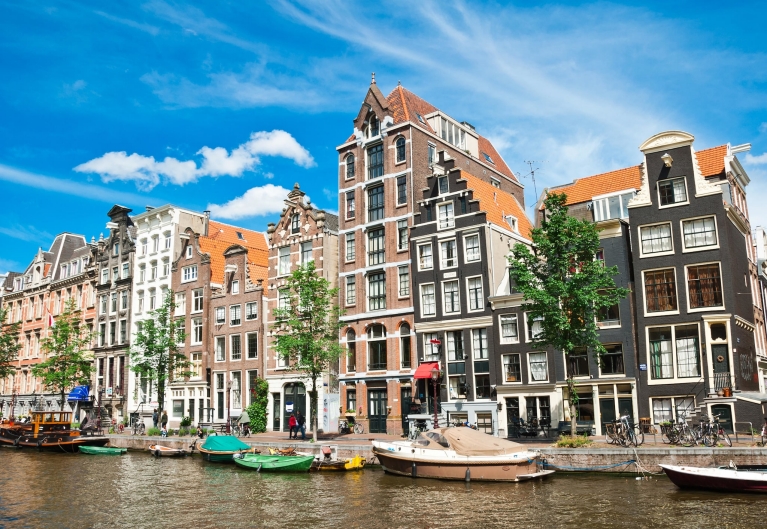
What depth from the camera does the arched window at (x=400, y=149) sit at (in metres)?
52.1

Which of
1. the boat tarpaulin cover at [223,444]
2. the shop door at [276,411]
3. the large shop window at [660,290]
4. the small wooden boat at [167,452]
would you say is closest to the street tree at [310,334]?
the boat tarpaulin cover at [223,444]

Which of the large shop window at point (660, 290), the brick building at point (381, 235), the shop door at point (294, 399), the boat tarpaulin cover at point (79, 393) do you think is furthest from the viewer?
the boat tarpaulin cover at point (79, 393)

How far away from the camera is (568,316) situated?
3547 cm

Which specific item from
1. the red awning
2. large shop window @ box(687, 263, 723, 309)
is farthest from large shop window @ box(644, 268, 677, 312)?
the red awning

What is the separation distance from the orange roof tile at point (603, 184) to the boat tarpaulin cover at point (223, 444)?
→ 26893 millimetres

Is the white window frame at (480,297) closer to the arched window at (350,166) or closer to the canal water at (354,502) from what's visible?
the canal water at (354,502)

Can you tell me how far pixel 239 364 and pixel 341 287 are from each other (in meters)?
12.3

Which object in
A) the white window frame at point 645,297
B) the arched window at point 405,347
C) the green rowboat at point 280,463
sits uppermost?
the white window frame at point 645,297

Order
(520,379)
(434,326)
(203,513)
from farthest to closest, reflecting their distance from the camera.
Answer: (434,326) → (520,379) → (203,513)

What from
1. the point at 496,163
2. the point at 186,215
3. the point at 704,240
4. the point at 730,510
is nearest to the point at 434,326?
the point at 704,240

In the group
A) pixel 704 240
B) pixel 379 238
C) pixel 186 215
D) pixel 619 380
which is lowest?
pixel 619 380

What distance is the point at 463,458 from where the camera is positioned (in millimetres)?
30344

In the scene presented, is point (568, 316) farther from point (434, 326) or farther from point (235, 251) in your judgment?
point (235, 251)

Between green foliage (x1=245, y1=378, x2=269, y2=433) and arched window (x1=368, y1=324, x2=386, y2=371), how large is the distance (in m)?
9.95
